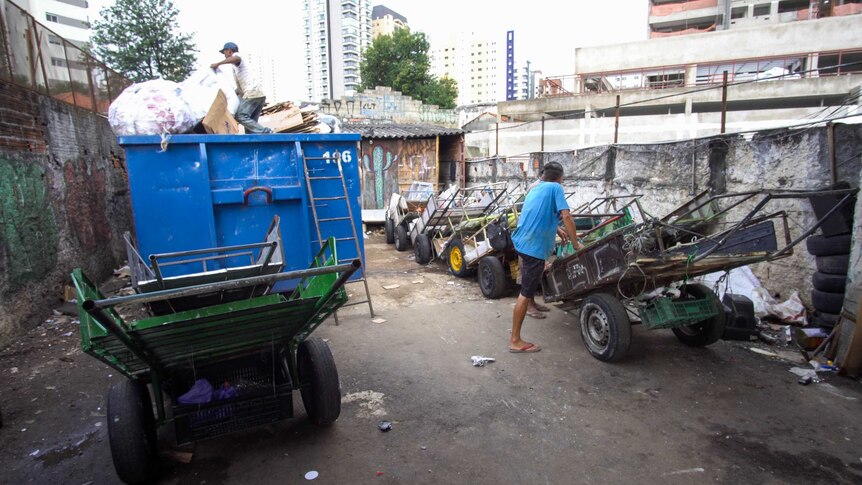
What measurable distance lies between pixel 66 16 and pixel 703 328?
6600 cm

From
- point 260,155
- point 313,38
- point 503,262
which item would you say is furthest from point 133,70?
point 313,38

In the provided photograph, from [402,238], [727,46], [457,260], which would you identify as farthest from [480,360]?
[727,46]

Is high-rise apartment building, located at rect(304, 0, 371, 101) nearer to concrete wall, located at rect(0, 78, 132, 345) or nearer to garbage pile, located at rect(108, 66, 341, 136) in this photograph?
concrete wall, located at rect(0, 78, 132, 345)

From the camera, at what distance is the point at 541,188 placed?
4504 mm

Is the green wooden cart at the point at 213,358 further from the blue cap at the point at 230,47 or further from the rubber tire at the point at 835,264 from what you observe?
the rubber tire at the point at 835,264

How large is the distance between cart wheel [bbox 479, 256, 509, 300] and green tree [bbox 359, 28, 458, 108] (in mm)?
34023

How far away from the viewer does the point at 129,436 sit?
249 cm

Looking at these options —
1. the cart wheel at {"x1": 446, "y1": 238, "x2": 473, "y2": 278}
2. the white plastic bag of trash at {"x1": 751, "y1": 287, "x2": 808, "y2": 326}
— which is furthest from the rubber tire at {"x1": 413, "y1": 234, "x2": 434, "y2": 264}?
the white plastic bag of trash at {"x1": 751, "y1": 287, "x2": 808, "y2": 326}

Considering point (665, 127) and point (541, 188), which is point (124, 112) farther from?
point (665, 127)

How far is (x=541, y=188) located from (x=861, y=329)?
294 centimetres

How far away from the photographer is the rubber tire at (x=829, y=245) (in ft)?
14.3

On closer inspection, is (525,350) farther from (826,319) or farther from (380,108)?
(380,108)

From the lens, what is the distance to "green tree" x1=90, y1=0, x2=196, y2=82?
811 inches

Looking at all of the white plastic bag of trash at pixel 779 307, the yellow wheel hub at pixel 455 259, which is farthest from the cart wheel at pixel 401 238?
the white plastic bag of trash at pixel 779 307
